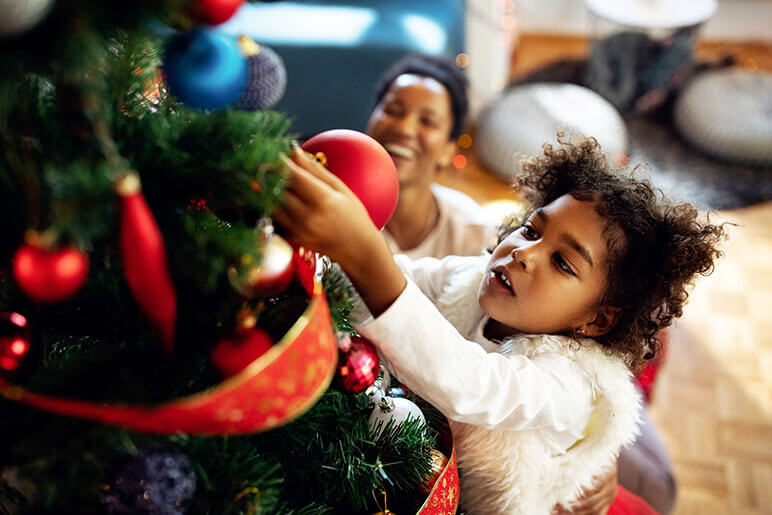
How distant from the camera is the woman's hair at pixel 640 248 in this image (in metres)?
0.82

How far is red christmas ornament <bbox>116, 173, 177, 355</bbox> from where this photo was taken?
0.38 metres

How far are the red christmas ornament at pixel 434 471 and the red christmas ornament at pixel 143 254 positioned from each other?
0.33 m

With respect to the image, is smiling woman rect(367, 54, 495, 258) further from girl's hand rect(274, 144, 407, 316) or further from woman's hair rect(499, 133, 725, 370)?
girl's hand rect(274, 144, 407, 316)

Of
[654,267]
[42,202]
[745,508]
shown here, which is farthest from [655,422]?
[42,202]

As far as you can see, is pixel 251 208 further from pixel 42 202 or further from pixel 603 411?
pixel 603 411

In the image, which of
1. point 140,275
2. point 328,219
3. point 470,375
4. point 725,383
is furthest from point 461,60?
point 140,275

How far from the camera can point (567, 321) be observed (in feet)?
2.75

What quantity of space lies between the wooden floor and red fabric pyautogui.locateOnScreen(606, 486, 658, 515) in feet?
1.14

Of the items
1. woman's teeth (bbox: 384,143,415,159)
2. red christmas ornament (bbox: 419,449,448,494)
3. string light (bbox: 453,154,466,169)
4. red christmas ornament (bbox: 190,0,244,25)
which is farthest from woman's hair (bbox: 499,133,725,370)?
string light (bbox: 453,154,466,169)

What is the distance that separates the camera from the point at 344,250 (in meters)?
0.51

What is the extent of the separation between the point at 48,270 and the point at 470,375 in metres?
0.40

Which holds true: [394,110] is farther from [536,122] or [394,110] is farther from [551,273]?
[536,122]

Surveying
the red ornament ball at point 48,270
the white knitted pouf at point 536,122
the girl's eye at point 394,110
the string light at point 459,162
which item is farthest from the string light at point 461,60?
the red ornament ball at point 48,270

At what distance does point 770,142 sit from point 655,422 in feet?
4.91
